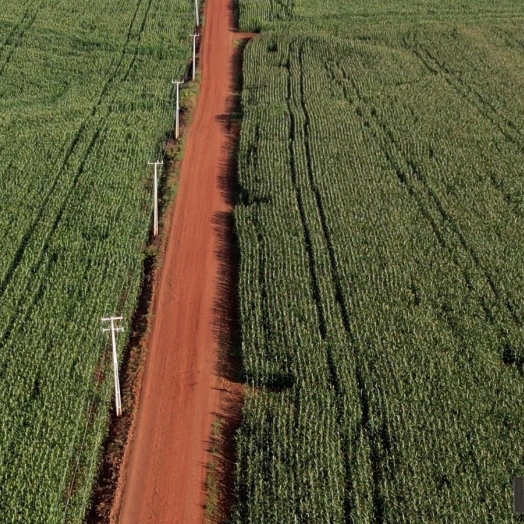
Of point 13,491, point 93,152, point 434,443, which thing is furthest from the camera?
point 93,152

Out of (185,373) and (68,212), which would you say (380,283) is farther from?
(68,212)

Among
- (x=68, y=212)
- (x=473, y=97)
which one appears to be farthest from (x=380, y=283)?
(x=473, y=97)

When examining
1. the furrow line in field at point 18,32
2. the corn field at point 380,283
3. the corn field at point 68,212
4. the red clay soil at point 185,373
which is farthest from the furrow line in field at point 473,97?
the furrow line in field at point 18,32

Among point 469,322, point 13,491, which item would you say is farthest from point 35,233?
point 469,322

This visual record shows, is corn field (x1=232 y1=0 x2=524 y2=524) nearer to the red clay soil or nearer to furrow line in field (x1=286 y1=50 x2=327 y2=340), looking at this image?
furrow line in field (x1=286 y1=50 x2=327 y2=340)

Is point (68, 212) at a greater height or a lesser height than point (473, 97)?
lesser

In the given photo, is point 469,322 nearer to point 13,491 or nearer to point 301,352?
point 301,352

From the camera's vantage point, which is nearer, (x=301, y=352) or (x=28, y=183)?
(x=301, y=352)
